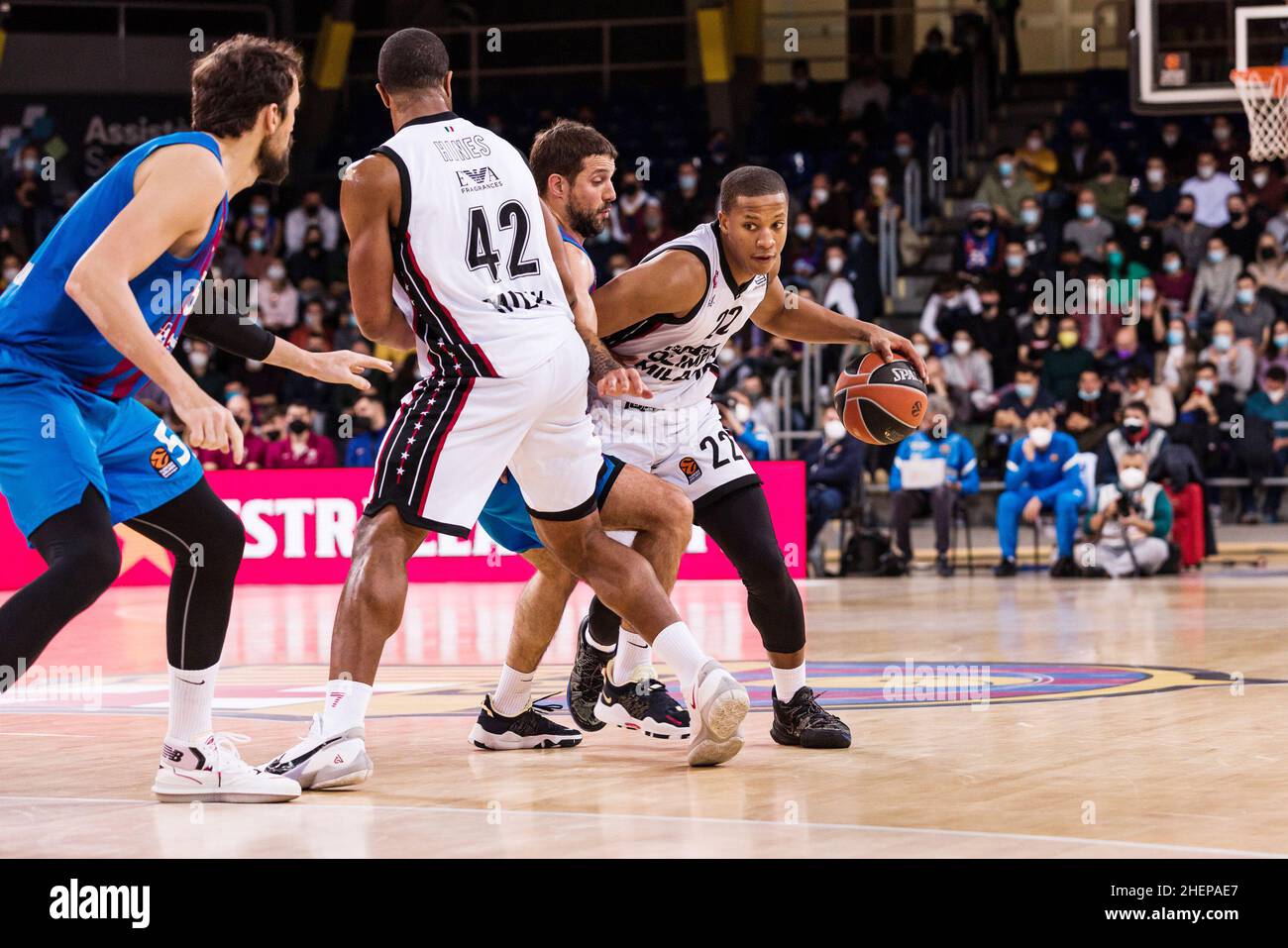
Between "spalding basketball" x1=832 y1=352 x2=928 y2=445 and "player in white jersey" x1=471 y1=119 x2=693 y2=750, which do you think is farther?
"spalding basketball" x1=832 y1=352 x2=928 y2=445

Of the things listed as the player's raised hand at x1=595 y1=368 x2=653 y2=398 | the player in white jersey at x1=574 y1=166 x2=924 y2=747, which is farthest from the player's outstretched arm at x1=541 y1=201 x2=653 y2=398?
the player in white jersey at x1=574 y1=166 x2=924 y2=747

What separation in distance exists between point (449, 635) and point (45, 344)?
231 inches

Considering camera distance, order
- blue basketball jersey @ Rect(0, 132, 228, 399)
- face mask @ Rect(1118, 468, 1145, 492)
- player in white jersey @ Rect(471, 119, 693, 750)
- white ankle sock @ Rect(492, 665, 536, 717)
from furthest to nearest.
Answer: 1. face mask @ Rect(1118, 468, 1145, 492)
2. white ankle sock @ Rect(492, 665, 536, 717)
3. player in white jersey @ Rect(471, 119, 693, 750)
4. blue basketball jersey @ Rect(0, 132, 228, 399)

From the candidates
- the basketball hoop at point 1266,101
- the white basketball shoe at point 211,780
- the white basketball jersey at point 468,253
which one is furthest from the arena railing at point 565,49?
the white basketball shoe at point 211,780

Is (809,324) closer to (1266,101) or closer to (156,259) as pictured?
(156,259)

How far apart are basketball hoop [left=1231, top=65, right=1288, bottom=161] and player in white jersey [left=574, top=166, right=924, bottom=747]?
6846 millimetres

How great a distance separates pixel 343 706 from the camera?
15.8ft

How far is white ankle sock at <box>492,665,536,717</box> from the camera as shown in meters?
5.80

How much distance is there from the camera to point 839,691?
710 centimetres

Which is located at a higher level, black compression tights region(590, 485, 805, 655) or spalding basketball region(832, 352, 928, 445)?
spalding basketball region(832, 352, 928, 445)

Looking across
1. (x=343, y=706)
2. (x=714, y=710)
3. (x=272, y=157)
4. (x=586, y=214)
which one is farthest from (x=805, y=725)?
(x=272, y=157)

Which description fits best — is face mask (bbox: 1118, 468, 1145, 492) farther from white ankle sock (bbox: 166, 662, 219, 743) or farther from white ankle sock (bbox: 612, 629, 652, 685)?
white ankle sock (bbox: 166, 662, 219, 743)

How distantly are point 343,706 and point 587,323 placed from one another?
4.65 feet
